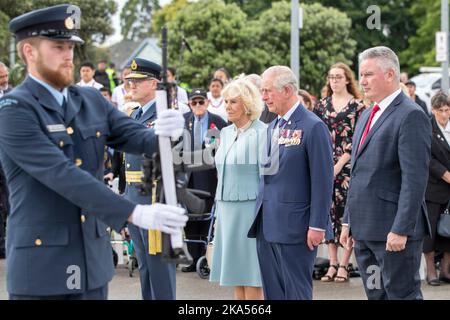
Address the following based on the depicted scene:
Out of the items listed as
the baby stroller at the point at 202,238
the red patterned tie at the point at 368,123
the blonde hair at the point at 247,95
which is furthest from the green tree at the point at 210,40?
the red patterned tie at the point at 368,123

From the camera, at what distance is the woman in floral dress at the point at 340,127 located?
9414 millimetres

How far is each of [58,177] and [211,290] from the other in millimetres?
5233

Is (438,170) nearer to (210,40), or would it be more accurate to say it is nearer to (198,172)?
(198,172)

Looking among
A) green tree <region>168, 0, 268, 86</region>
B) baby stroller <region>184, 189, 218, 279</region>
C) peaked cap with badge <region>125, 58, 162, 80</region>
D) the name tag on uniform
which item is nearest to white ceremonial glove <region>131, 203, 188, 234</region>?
the name tag on uniform

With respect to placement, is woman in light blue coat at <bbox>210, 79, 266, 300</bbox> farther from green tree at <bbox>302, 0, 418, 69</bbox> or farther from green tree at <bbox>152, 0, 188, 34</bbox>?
green tree at <bbox>152, 0, 188, 34</bbox>

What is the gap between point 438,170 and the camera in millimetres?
9539

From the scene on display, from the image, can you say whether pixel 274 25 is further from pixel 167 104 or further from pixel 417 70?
pixel 167 104

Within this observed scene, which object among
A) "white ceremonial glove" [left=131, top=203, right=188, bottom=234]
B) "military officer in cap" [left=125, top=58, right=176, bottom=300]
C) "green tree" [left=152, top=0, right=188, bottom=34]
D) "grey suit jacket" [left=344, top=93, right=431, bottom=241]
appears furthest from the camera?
"green tree" [left=152, top=0, right=188, bottom=34]

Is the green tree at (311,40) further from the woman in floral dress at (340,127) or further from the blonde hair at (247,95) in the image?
the blonde hair at (247,95)

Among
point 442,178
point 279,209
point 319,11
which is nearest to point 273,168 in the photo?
point 279,209

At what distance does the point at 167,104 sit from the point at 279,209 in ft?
7.07

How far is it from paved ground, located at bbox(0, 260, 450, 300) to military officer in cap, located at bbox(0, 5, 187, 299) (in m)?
4.31

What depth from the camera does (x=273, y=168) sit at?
644 cm

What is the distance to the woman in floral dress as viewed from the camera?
30.9ft
